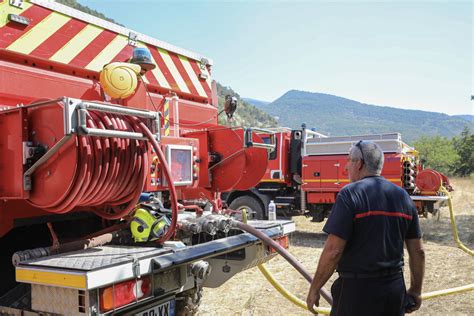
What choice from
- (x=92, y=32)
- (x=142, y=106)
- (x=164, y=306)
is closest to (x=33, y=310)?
(x=164, y=306)

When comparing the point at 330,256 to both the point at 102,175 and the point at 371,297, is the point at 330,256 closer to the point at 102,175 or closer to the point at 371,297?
the point at 371,297

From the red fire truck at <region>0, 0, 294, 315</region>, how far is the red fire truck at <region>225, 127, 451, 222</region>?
604 centimetres

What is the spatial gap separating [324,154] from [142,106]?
7168 mm

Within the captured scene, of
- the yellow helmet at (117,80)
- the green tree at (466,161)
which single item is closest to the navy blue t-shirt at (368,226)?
the yellow helmet at (117,80)

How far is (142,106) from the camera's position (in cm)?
362

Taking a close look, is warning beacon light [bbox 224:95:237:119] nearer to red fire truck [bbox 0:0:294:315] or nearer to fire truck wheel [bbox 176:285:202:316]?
red fire truck [bbox 0:0:294:315]

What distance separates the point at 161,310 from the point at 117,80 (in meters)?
1.51

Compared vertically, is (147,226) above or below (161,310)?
above

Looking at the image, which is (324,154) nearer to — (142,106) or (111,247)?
(142,106)

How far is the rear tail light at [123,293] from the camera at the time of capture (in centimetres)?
238

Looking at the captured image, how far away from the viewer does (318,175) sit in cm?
1024

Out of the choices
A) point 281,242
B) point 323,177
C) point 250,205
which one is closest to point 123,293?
point 281,242

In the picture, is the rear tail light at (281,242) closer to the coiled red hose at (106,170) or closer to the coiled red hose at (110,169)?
the coiled red hose at (110,169)

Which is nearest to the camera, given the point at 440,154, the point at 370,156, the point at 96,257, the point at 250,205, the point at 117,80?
the point at 96,257
